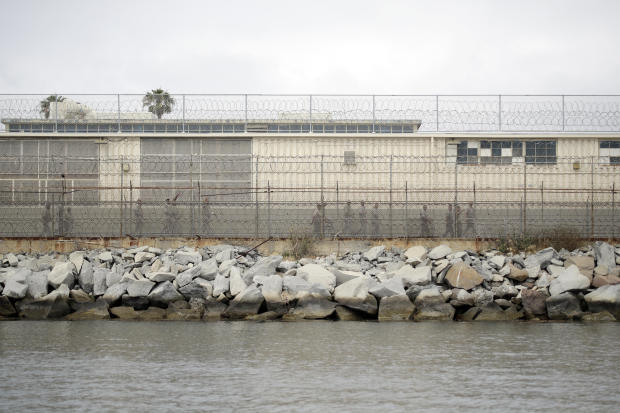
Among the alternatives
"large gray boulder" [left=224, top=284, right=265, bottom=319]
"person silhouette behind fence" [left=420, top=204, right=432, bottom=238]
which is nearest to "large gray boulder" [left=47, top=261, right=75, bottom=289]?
"large gray boulder" [left=224, top=284, right=265, bottom=319]

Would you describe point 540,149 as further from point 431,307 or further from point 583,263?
point 431,307

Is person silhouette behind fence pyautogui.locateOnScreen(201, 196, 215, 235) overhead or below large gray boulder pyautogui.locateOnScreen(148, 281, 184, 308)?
overhead

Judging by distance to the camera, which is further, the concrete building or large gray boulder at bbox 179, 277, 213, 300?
the concrete building

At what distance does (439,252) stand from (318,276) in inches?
151

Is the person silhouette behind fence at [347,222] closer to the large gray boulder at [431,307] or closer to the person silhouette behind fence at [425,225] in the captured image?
the person silhouette behind fence at [425,225]

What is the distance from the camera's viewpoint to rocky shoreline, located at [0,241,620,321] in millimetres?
18312

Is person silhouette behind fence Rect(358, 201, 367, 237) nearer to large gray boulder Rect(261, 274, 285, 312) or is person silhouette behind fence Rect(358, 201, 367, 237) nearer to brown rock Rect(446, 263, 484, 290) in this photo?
brown rock Rect(446, 263, 484, 290)

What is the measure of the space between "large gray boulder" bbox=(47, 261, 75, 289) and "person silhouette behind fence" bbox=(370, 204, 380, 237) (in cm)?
905

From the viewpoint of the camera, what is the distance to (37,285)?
19.1 metres

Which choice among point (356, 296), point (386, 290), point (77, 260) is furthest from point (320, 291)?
point (77, 260)

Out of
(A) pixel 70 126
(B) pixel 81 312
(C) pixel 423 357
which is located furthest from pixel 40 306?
(A) pixel 70 126

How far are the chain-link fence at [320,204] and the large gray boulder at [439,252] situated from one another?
207 centimetres

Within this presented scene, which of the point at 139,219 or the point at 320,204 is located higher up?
the point at 320,204

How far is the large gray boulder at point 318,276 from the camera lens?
61.6 feet
